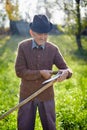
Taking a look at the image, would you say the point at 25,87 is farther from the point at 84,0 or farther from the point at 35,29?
the point at 84,0

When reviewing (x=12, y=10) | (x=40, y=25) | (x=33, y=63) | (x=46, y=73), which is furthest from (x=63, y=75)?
(x=12, y=10)

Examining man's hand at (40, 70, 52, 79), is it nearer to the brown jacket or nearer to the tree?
the brown jacket

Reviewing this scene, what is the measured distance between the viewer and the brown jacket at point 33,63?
4.52m

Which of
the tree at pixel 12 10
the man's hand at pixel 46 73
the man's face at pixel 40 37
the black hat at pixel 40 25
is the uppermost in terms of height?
the black hat at pixel 40 25

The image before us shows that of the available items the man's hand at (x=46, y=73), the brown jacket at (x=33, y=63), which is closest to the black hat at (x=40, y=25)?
the brown jacket at (x=33, y=63)

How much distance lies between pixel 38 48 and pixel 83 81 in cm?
627

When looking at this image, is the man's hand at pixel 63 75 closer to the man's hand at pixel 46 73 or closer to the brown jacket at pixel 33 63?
the man's hand at pixel 46 73

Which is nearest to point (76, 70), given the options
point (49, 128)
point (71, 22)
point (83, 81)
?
point (83, 81)

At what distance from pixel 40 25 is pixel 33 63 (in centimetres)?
58

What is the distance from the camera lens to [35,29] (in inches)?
171

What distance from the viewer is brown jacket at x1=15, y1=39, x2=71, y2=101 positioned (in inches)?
178

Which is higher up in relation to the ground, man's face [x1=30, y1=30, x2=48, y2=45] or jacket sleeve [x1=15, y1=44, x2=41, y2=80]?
man's face [x1=30, y1=30, x2=48, y2=45]

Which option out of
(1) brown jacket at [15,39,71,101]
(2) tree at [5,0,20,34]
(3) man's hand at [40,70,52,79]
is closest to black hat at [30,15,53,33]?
(1) brown jacket at [15,39,71,101]

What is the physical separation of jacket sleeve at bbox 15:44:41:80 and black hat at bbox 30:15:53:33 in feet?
1.35
